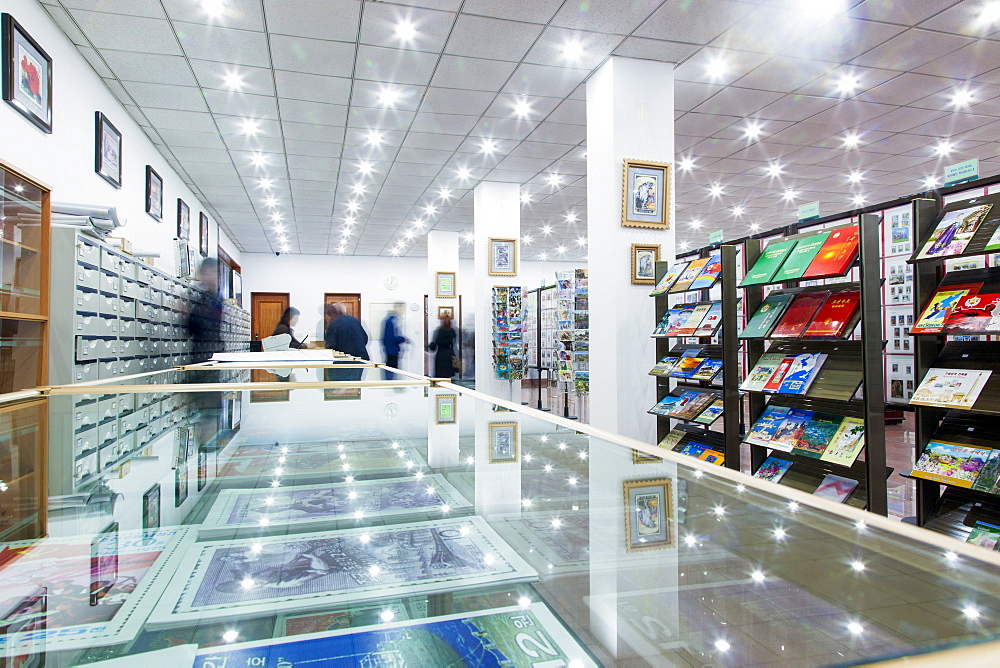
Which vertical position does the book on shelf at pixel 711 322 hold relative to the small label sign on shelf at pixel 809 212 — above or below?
below

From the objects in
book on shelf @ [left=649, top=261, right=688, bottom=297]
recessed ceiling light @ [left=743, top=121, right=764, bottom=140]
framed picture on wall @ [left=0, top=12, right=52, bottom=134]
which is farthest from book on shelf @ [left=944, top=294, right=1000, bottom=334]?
framed picture on wall @ [left=0, top=12, right=52, bottom=134]

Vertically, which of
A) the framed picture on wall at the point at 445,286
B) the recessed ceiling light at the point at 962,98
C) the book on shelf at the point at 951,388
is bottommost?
the book on shelf at the point at 951,388

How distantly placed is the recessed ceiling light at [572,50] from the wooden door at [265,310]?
438 inches

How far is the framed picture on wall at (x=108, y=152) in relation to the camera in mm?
4758

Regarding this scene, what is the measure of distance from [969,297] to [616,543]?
269cm

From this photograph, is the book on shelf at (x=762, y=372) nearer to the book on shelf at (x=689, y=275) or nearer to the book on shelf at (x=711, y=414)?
the book on shelf at (x=711, y=414)

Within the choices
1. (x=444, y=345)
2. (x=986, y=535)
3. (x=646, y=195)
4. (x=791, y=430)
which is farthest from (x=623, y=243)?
(x=444, y=345)

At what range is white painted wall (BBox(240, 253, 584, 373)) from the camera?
13945 millimetres

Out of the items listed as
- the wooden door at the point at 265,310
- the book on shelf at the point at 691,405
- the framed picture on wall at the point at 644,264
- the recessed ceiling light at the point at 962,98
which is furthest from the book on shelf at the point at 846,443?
the wooden door at the point at 265,310

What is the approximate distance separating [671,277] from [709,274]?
432 mm

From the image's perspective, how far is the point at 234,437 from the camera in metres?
1.00

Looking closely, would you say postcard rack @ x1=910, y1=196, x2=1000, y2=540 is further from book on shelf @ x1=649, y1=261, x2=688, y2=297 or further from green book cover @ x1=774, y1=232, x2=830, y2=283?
book on shelf @ x1=649, y1=261, x2=688, y2=297

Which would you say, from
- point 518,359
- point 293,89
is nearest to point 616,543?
point 293,89

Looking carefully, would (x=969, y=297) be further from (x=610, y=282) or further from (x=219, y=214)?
(x=219, y=214)
